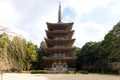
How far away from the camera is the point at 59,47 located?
1881 inches

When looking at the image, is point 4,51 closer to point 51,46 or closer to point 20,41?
point 20,41

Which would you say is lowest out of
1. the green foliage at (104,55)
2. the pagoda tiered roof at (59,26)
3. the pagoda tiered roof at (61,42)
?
the green foliage at (104,55)

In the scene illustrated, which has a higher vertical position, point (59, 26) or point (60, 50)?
point (59, 26)

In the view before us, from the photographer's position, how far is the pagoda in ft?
155

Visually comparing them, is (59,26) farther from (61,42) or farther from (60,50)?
(60,50)

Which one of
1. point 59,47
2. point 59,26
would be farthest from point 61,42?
point 59,26

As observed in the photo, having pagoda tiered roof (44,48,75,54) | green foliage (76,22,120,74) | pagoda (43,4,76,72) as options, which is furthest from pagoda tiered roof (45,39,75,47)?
green foliage (76,22,120,74)

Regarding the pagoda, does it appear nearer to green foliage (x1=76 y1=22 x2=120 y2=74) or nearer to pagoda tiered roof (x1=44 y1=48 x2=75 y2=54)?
pagoda tiered roof (x1=44 y1=48 x2=75 y2=54)

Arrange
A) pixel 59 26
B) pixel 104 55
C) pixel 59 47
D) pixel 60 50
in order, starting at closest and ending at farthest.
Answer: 1. pixel 104 55
2. pixel 59 47
3. pixel 60 50
4. pixel 59 26

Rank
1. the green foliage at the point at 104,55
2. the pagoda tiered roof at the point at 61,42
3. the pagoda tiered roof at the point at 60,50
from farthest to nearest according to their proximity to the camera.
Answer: the pagoda tiered roof at the point at 61,42 < the pagoda tiered roof at the point at 60,50 < the green foliage at the point at 104,55

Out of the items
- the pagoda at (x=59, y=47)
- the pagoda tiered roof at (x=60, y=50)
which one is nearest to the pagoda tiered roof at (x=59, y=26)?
the pagoda at (x=59, y=47)

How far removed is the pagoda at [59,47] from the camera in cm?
4725

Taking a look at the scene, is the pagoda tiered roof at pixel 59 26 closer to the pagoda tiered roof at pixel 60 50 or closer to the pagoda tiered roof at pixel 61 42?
the pagoda tiered roof at pixel 61 42

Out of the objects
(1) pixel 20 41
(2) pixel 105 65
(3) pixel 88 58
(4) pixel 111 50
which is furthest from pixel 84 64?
(1) pixel 20 41
